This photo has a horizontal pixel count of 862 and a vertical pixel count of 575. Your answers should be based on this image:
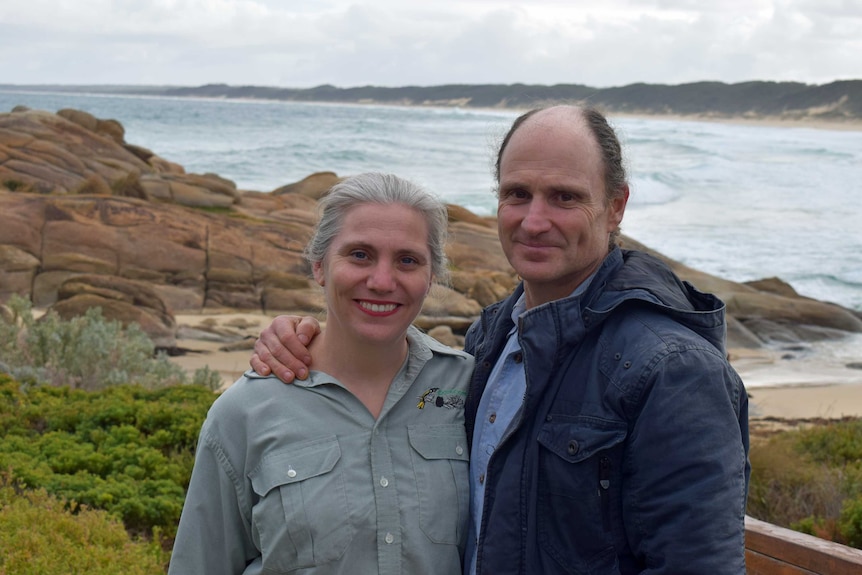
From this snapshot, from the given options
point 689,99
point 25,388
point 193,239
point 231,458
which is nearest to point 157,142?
point 193,239

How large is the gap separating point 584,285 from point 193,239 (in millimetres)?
15573

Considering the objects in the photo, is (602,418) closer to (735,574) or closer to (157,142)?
(735,574)

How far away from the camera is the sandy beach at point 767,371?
39.6ft

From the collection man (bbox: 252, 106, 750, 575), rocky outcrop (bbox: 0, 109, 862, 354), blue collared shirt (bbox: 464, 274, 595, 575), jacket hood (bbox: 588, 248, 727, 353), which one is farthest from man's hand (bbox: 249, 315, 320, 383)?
rocky outcrop (bbox: 0, 109, 862, 354)

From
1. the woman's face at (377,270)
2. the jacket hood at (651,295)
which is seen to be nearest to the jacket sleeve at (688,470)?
the jacket hood at (651,295)

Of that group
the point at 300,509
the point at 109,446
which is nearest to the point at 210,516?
the point at 300,509

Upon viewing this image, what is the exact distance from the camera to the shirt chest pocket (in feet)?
8.81

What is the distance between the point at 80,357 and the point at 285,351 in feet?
19.7

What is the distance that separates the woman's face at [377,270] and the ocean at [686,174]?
309mm

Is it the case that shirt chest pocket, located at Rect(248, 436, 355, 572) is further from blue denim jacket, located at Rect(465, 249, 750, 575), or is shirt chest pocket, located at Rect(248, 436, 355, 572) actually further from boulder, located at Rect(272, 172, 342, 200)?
boulder, located at Rect(272, 172, 342, 200)

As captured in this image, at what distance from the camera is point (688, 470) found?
227 cm

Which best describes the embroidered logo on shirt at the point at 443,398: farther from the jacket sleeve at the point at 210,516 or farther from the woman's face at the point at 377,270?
the jacket sleeve at the point at 210,516

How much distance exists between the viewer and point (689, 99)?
137375 millimetres

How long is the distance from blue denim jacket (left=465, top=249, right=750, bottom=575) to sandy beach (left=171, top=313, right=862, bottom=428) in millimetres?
8921
